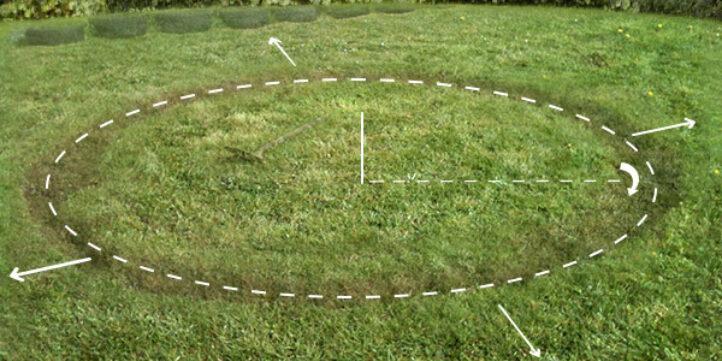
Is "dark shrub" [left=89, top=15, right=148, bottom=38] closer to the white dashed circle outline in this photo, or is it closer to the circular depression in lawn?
the white dashed circle outline

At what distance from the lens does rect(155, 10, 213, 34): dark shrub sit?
487 inches

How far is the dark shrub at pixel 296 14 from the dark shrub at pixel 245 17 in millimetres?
186

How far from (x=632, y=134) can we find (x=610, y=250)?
2600 mm

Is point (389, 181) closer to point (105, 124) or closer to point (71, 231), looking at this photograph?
point (71, 231)

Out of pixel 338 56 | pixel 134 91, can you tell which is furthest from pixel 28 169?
pixel 338 56

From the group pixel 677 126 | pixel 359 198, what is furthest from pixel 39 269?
pixel 677 126

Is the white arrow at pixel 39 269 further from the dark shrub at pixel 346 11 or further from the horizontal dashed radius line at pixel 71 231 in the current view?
the dark shrub at pixel 346 11

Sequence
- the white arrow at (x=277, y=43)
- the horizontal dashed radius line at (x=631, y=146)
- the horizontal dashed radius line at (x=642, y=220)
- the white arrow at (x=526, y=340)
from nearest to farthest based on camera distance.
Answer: the white arrow at (x=526, y=340) → the horizontal dashed radius line at (x=642, y=220) → the horizontal dashed radius line at (x=631, y=146) → the white arrow at (x=277, y=43)

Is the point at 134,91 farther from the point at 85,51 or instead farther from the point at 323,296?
the point at 323,296

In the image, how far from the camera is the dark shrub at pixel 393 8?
13.4 metres

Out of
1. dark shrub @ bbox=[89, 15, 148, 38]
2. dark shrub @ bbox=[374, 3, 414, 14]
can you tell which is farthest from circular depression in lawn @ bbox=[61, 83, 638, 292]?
dark shrub @ bbox=[374, 3, 414, 14]

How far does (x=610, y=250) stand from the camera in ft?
23.0

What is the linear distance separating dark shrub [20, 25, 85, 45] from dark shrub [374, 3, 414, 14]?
5.03m

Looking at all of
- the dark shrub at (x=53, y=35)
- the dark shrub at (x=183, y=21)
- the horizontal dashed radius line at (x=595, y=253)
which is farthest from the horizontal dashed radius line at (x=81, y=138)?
the horizontal dashed radius line at (x=595, y=253)
